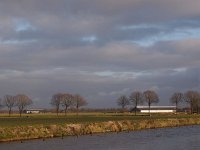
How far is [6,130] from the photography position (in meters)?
59.9

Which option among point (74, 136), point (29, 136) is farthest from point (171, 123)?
point (29, 136)

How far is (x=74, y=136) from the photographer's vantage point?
6719cm

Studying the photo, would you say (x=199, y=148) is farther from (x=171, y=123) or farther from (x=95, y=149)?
(x=171, y=123)

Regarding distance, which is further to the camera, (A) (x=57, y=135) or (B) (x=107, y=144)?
(A) (x=57, y=135)

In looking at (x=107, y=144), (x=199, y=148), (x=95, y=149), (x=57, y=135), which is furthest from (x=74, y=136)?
(x=199, y=148)

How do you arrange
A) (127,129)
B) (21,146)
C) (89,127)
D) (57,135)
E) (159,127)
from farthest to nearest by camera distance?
(159,127) < (127,129) < (89,127) < (57,135) < (21,146)

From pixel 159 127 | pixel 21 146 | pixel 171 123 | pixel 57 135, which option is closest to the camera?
pixel 21 146

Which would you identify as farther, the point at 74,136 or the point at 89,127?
the point at 89,127

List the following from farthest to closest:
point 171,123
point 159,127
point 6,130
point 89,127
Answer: point 171,123, point 159,127, point 89,127, point 6,130

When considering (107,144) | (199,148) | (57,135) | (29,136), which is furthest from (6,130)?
(199,148)

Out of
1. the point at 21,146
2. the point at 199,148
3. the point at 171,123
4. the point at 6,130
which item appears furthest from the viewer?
the point at 171,123

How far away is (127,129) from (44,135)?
24186mm

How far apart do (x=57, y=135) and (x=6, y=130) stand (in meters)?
8.93

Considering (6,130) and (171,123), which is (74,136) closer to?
(6,130)
